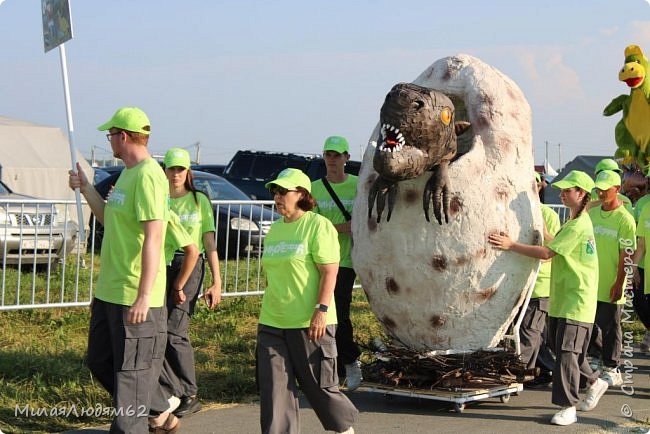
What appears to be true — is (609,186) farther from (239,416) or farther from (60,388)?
(60,388)

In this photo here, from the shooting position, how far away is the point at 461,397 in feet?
23.1

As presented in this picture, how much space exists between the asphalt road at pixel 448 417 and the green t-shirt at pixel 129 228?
5.01 ft

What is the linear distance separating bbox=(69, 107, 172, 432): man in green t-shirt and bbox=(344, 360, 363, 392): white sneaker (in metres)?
2.52

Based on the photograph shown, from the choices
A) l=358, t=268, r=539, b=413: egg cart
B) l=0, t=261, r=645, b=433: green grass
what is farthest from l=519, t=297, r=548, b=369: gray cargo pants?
l=0, t=261, r=645, b=433: green grass

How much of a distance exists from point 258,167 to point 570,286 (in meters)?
14.1

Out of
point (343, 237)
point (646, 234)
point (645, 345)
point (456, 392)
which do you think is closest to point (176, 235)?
point (343, 237)

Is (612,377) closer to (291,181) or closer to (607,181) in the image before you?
(607,181)

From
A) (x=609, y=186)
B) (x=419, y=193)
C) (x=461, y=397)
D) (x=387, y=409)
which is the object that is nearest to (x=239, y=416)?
(x=387, y=409)

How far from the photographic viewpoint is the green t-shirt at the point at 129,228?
219 inches

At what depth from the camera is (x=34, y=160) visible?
59.6ft

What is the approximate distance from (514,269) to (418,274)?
0.71 metres

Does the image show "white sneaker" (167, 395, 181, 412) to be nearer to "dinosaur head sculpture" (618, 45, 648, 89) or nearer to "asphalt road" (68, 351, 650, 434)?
"asphalt road" (68, 351, 650, 434)

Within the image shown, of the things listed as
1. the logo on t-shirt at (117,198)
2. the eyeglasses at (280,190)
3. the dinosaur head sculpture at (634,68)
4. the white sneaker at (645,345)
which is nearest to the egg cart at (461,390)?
the eyeglasses at (280,190)

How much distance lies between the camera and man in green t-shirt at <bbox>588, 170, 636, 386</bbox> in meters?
8.25
